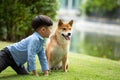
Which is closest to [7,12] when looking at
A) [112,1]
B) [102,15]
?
[112,1]

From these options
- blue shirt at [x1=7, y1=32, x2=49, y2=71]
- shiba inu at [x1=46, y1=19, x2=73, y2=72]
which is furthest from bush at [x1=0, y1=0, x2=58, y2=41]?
blue shirt at [x1=7, y1=32, x2=49, y2=71]

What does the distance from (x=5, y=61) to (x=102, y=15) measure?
55900mm

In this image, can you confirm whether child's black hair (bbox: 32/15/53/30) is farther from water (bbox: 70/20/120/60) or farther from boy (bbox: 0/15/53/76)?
water (bbox: 70/20/120/60)

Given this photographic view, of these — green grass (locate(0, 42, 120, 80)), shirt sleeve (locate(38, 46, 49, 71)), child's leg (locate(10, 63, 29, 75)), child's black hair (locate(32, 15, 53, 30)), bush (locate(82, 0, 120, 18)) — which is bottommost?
bush (locate(82, 0, 120, 18))

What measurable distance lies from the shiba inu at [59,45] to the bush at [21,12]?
6.18 meters

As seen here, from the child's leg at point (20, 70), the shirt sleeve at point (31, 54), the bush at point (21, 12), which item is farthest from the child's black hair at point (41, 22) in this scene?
the bush at point (21, 12)

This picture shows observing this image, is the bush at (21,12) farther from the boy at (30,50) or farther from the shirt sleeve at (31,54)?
the shirt sleeve at (31,54)

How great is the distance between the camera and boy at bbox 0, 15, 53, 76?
6.94 meters

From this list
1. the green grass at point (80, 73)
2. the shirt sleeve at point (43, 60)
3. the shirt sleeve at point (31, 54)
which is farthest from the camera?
the shirt sleeve at point (43, 60)

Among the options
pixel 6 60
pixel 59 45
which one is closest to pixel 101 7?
pixel 59 45

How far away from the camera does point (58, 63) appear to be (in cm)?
797

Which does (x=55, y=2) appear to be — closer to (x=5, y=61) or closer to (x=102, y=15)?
(x=5, y=61)

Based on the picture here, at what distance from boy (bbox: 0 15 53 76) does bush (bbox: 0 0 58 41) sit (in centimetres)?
679

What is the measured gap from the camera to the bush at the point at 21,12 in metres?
13.9
